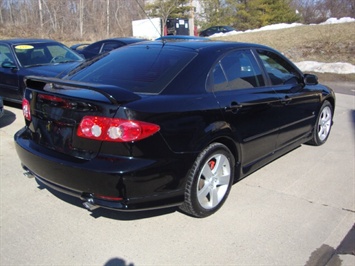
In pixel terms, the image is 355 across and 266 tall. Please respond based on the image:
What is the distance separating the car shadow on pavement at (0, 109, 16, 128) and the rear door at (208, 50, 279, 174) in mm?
4759

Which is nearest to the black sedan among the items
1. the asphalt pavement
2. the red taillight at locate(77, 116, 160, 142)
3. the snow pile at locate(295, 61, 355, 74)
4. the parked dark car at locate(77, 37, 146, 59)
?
the red taillight at locate(77, 116, 160, 142)

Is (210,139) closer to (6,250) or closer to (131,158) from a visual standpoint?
(131,158)

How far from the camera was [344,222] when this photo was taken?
3.38 meters

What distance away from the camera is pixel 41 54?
8.07 metres

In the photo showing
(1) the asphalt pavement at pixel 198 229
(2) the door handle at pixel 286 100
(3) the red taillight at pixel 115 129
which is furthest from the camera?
(2) the door handle at pixel 286 100

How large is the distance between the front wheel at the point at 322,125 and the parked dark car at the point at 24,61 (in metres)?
4.89

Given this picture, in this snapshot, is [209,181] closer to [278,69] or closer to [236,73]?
[236,73]

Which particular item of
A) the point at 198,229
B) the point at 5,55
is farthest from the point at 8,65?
the point at 198,229

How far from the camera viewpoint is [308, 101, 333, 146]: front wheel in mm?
5473

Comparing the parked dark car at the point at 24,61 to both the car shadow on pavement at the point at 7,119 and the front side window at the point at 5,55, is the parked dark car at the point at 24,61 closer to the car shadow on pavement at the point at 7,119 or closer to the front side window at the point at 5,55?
the front side window at the point at 5,55

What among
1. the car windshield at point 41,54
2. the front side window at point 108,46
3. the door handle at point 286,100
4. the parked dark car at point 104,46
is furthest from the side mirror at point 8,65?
the door handle at point 286,100

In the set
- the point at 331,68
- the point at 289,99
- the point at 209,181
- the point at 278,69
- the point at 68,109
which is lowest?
the point at 331,68

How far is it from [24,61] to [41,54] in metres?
0.43

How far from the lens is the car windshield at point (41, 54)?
7.85 metres
